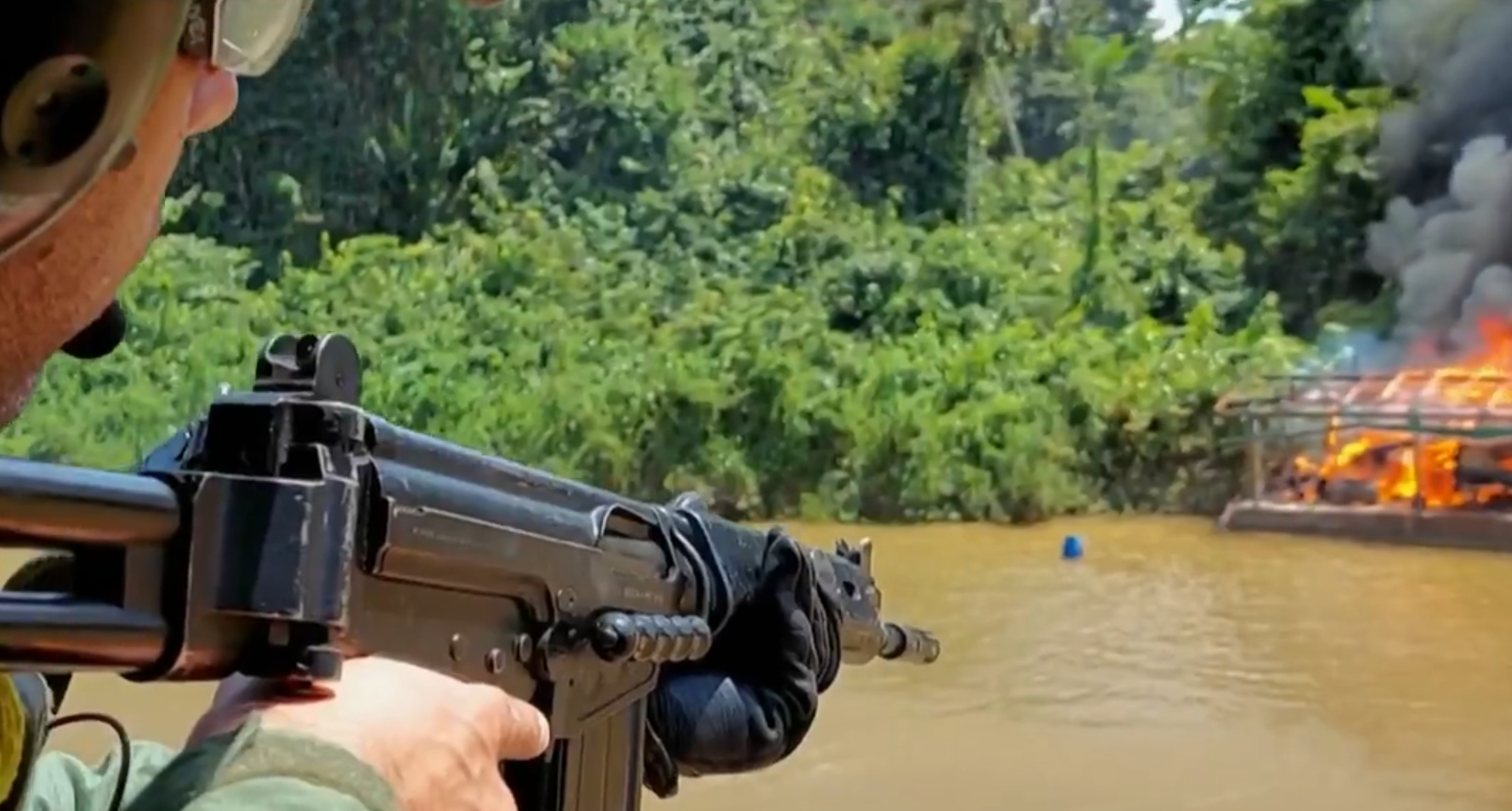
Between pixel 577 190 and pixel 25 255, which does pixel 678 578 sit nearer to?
pixel 25 255

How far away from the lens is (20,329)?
0.39m

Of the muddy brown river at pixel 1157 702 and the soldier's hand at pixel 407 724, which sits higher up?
the soldier's hand at pixel 407 724

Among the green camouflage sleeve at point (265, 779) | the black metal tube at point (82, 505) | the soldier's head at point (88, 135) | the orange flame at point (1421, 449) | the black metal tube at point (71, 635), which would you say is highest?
the orange flame at point (1421, 449)

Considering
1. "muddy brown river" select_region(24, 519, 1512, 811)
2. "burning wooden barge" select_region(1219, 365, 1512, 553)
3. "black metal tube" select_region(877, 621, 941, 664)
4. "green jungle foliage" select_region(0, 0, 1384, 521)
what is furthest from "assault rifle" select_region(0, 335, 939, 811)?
"burning wooden barge" select_region(1219, 365, 1512, 553)

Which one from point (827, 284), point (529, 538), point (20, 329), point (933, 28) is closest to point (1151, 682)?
point (529, 538)

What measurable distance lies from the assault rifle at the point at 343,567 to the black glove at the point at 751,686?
9cm

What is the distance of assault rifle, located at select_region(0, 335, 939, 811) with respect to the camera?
0.49 meters

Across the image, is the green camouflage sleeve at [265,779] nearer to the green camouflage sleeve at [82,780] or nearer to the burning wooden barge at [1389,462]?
the green camouflage sleeve at [82,780]

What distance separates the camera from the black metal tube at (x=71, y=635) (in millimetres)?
463

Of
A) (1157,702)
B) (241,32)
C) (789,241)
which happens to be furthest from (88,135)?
(789,241)

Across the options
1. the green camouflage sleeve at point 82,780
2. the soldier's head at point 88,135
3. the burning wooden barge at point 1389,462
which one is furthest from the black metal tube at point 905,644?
the burning wooden barge at point 1389,462

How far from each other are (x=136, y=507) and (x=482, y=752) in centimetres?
17

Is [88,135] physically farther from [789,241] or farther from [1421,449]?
[789,241]

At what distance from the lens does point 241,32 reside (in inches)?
17.4
